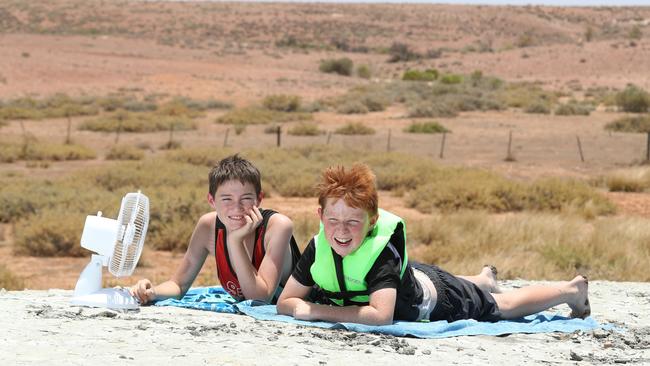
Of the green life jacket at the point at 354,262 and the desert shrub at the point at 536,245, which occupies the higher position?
the green life jacket at the point at 354,262

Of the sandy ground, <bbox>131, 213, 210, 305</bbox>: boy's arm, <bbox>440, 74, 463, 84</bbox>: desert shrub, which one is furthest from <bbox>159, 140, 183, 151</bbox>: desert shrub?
<bbox>440, 74, 463, 84</bbox>: desert shrub

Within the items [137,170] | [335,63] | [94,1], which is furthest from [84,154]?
[94,1]

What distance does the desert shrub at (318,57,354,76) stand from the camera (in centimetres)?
6512

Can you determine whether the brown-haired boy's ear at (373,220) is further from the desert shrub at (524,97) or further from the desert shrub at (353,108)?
the desert shrub at (524,97)

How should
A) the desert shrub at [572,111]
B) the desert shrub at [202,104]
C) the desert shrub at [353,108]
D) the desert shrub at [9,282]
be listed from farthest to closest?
the desert shrub at [202,104] → the desert shrub at [353,108] → the desert shrub at [572,111] → the desert shrub at [9,282]

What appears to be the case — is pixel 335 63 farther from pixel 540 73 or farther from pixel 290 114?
pixel 290 114

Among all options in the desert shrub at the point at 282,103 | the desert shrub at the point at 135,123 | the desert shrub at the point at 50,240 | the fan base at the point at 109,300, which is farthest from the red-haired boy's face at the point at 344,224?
the desert shrub at the point at 282,103

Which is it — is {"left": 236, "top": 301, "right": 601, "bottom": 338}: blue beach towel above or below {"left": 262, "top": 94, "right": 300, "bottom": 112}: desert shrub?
above

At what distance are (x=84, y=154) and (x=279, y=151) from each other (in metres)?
4.86

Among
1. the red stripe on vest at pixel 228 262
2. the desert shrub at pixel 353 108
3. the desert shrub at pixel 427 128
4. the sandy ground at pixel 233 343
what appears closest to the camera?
the sandy ground at pixel 233 343

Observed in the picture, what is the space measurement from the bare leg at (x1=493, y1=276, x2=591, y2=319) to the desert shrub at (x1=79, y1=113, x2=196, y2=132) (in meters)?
26.2

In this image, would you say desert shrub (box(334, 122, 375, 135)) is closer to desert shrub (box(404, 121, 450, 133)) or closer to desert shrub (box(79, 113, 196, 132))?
desert shrub (box(404, 121, 450, 133))

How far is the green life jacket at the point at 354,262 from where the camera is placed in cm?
580

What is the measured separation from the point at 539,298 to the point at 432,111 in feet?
107
